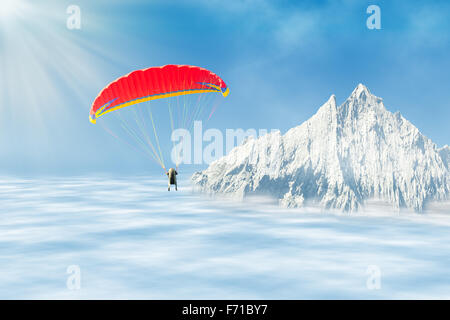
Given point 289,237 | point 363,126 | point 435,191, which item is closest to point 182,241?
point 289,237

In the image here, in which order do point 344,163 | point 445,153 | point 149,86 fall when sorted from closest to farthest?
point 149,86, point 344,163, point 445,153

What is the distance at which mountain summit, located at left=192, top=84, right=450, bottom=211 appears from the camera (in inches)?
4685

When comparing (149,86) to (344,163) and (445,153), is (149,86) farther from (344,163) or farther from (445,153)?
(445,153)

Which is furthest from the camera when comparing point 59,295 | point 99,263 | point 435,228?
point 435,228

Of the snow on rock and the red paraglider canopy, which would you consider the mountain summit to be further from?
the red paraglider canopy

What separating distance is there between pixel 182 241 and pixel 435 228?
67.9 m

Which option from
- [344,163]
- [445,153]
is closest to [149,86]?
[344,163]

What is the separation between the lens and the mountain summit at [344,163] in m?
119

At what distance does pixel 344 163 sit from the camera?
125062mm

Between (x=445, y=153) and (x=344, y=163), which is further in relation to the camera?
(x=445, y=153)

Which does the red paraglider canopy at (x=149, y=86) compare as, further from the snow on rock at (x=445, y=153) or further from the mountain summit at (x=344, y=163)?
the snow on rock at (x=445, y=153)

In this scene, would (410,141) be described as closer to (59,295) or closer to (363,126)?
(363,126)

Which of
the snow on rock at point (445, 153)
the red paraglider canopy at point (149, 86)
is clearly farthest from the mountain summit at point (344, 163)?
the red paraglider canopy at point (149, 86)

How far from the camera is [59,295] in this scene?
5084cm
